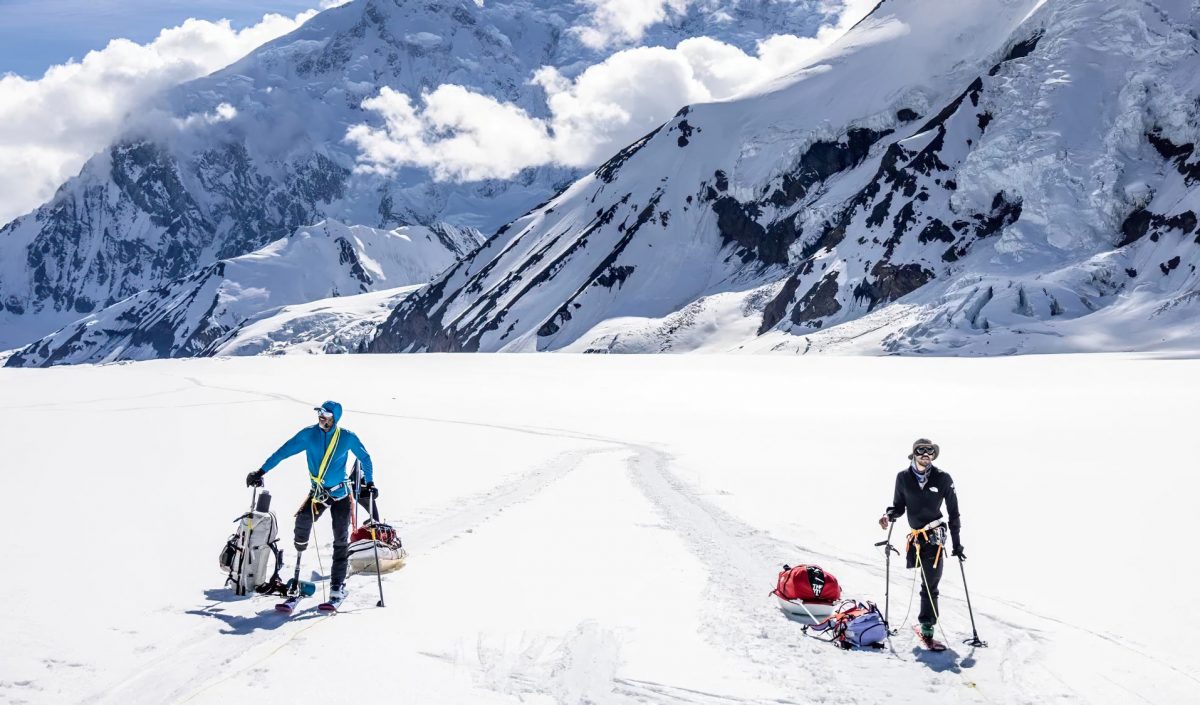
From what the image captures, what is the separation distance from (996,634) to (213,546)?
11.9 meters

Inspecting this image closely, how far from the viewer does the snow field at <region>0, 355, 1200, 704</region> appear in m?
8.66

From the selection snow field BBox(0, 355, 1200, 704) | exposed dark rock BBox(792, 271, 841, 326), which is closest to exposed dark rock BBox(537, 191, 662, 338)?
exposed dark rock BBox(792, 271, 841, 326)

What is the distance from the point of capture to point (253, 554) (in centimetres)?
1152

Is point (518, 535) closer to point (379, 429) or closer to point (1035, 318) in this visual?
point (379, 429)

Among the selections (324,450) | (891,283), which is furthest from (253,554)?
(891,283)

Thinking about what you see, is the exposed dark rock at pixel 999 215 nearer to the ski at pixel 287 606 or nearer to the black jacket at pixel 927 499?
the black jacket at pixel 927 499

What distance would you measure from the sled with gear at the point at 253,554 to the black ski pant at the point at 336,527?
383mm

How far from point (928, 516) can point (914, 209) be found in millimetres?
106637

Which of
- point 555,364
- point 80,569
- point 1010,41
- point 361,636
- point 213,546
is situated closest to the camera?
point 361,636

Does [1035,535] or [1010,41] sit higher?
[1010,41]

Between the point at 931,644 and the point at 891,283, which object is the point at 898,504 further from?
the point at 891,283

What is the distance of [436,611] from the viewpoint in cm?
1075

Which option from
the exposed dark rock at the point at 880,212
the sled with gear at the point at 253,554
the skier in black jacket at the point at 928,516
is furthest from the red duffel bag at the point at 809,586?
the exposed dark rock at the point at 880,212

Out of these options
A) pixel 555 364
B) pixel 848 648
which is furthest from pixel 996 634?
pixel 555 364
